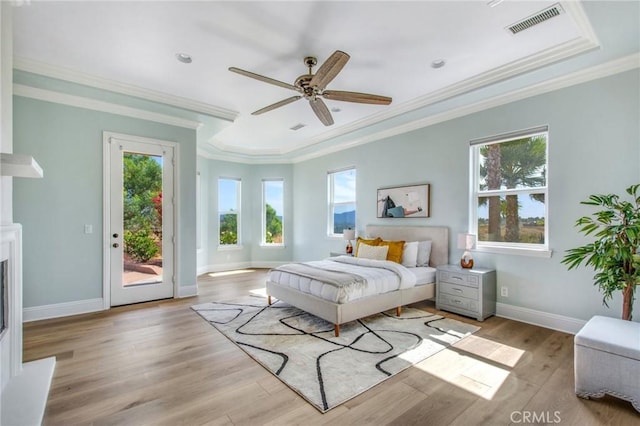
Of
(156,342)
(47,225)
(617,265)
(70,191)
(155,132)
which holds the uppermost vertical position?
(155,132)

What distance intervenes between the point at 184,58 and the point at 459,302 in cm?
428

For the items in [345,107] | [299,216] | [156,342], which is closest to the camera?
[156,342]

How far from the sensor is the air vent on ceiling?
7.80 ft

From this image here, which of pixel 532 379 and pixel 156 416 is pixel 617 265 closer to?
pixel 532 379

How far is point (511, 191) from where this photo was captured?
379 cm

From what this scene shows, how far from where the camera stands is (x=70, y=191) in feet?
12.8

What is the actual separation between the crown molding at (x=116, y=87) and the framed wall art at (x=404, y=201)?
2.84 m

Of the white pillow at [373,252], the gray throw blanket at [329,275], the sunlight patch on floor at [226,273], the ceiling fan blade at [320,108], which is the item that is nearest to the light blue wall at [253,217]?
the sunlight patch on floor at [226,273]

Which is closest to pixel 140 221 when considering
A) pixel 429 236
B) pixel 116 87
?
pixel 116 87

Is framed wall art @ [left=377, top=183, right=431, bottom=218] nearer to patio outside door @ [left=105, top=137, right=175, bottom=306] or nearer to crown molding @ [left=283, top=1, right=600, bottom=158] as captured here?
crown molding @ [left=283, top=1, right=600, bottom=158]

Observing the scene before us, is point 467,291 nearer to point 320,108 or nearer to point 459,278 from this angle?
point 459,278

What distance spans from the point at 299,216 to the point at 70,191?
443cm

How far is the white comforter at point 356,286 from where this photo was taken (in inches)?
129

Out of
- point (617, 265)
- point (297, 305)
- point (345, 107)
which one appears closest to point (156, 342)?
point (297, 305)
